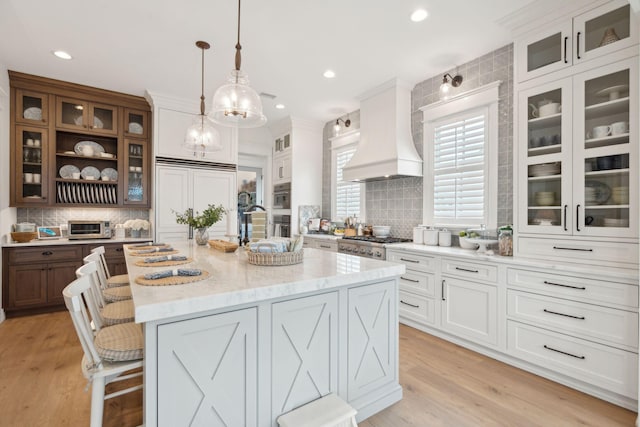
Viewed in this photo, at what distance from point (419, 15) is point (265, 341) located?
2.76 meters

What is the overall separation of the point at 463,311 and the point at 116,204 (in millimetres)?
4611

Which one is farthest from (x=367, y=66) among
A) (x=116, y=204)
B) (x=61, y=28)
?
(x=116, y=204)

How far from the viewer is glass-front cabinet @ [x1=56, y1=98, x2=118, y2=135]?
160 inches

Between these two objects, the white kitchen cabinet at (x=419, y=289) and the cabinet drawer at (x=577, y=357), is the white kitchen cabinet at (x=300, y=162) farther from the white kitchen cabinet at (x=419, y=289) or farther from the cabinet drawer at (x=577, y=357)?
the cabinet drawer at (x=577, y=357)

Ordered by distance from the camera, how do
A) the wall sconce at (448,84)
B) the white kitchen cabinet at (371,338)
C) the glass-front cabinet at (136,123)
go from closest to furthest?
the white kitchen cabinet at (371,338) → the wall sconce at (448,84) → the glass-front cabinet at (136,123)

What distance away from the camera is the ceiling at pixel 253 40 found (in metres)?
2.54

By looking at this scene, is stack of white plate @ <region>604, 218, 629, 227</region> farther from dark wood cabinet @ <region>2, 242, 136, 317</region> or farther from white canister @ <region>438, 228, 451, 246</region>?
dark wood cabinet @ <region>2, 242, 136, 317</region>

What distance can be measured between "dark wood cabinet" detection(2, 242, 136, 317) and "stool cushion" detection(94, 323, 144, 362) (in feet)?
9.83

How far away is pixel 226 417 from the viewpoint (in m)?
1.38

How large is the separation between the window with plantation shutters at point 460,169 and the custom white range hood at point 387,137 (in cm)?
31

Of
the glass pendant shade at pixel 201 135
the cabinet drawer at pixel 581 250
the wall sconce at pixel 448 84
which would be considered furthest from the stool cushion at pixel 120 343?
the wall sconce at pixel 448 84

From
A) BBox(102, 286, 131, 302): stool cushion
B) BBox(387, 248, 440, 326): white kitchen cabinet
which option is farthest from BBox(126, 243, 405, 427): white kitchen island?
BBox(387, 248, 440, 326): white kitchen cabinet

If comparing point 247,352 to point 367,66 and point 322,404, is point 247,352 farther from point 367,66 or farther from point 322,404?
point 367,66

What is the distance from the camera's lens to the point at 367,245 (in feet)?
12.7
